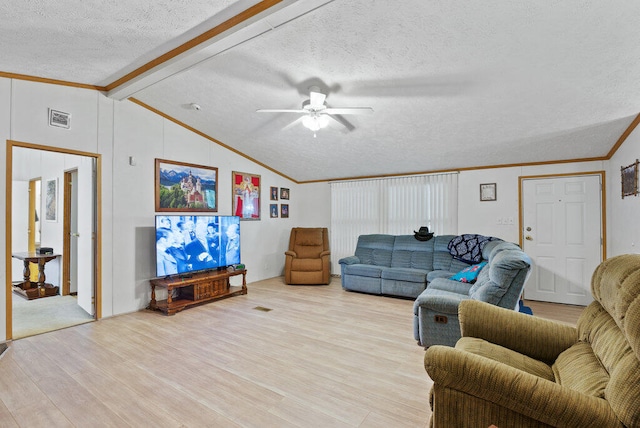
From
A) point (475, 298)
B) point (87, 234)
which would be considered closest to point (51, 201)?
point (87, 234)

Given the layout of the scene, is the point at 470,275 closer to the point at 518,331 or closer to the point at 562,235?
the point at 562,235

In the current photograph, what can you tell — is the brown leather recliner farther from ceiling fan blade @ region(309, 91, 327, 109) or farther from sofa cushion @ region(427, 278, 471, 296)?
ceiling fan blade @ region(309, 91, 327, 109)

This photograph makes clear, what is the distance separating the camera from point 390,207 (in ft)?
19.3

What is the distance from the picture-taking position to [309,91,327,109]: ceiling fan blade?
295 cm

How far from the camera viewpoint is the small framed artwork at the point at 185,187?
4.43 metres

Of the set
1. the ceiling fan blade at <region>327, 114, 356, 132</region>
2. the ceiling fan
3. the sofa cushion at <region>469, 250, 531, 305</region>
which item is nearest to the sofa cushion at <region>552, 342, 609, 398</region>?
the sofa cushion at <region>469, 250, 531, 305</region>

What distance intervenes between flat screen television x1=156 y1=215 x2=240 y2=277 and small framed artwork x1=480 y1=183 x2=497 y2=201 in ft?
13.4

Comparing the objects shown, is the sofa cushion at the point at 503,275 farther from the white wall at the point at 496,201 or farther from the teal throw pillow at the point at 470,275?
the white wall at the point at 496,201

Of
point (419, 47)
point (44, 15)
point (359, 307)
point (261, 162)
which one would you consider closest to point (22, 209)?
point (261, 162)

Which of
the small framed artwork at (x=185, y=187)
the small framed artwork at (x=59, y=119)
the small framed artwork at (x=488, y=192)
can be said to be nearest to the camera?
the small framed artwork at (x=59, y=119)

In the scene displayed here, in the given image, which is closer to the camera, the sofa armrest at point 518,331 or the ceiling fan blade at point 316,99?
the sofa armrest at point 518,331

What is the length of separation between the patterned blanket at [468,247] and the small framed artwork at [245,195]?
353 centimetres

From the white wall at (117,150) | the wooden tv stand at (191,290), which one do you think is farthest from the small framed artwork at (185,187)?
the wooden tv stand at (191,290)

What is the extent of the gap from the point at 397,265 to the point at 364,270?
1.99 ft
